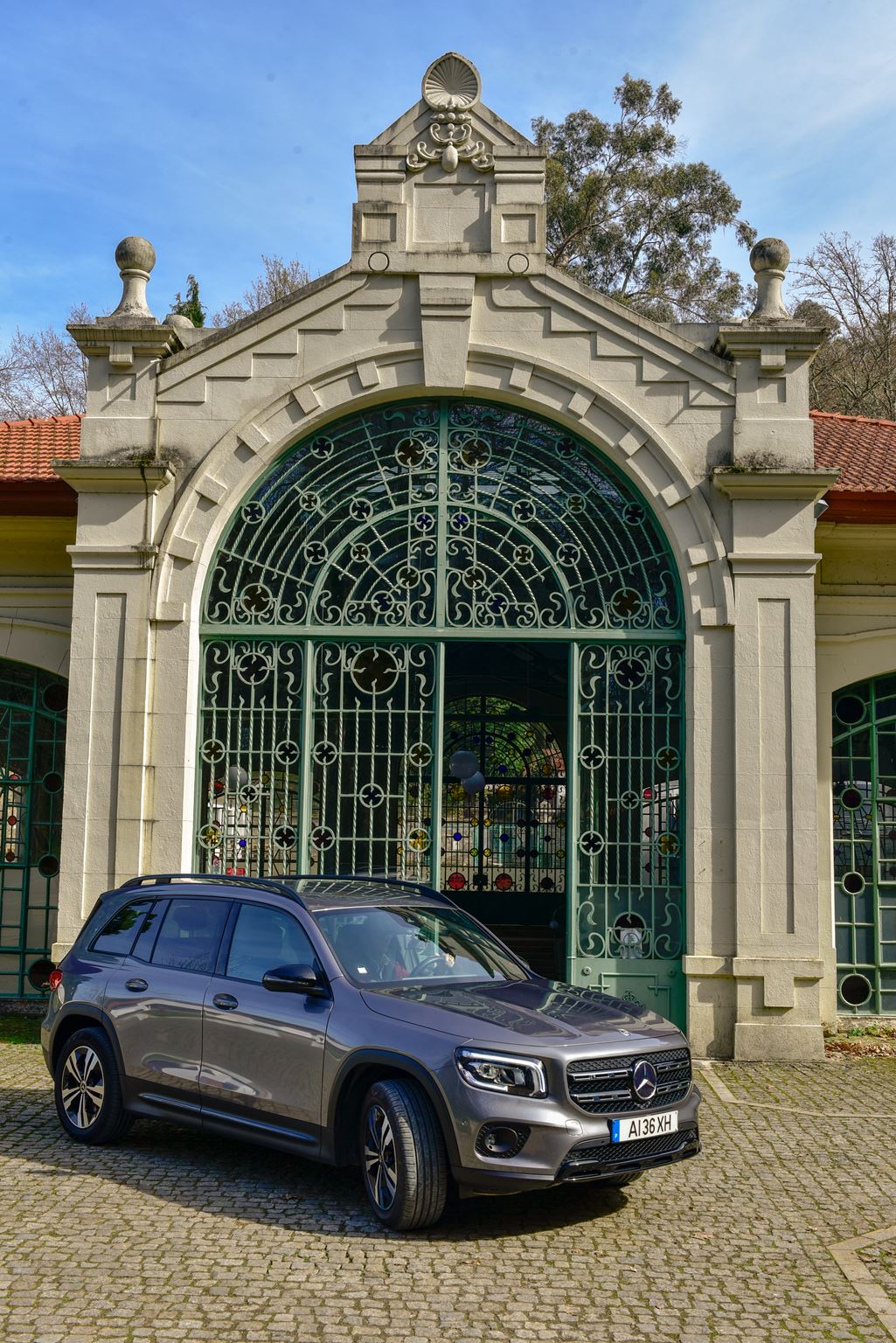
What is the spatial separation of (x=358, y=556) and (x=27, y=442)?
4706mm

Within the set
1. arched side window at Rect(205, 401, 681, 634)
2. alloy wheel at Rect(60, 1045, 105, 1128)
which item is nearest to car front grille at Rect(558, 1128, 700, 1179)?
alloy wheel at Rect(60, 1045, 105, 1128)

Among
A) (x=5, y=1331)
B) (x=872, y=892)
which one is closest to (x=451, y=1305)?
(x=5, y=1331)

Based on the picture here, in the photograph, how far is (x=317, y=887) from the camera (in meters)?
7.35

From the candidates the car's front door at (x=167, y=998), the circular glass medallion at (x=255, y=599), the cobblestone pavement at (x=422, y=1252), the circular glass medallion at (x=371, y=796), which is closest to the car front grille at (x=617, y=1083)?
the cobblestone pavement at (x=422, y=1252)

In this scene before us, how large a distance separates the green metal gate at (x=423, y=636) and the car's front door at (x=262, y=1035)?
3946 millimetres

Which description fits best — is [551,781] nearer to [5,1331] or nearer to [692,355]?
[692,355]

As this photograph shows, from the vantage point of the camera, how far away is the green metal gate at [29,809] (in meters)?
12.2

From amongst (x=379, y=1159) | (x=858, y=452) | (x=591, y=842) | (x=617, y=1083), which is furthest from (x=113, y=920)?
(x=858, y=452)

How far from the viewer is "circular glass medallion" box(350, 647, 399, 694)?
11055 millimetres

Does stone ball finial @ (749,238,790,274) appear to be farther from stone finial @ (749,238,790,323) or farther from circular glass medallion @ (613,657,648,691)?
circular glass medallion @ (613,657,648,691)

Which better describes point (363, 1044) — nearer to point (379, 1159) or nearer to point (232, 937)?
point (379, 1159)

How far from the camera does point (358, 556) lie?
1114 centimetres

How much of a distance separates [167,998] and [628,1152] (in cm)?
264

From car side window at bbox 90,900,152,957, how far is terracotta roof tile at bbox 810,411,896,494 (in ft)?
22.2
